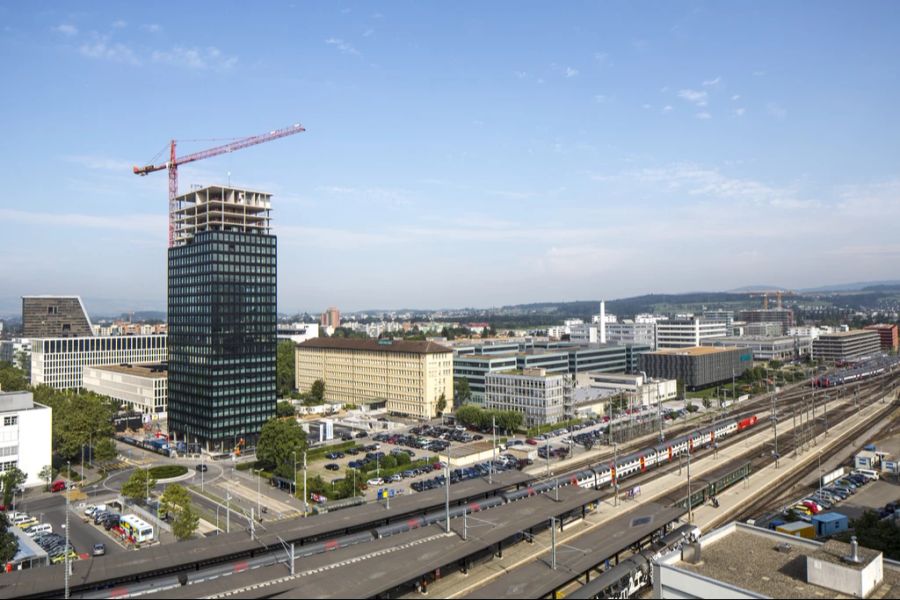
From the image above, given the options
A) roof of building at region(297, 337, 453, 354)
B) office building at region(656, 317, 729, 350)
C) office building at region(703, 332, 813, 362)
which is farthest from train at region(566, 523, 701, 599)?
office building at region(703, 332, 813, 362)

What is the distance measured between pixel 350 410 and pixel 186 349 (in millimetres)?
35610

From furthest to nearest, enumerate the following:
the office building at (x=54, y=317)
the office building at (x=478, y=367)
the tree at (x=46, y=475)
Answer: the office building at (x=54, y=317)
the office building at (x=478, y=367)
the tree at (x=46, y=475)

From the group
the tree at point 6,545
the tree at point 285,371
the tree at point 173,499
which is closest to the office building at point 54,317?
the tree at point 285,371

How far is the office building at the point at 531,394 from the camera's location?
302ft

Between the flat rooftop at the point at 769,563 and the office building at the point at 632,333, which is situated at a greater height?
the office building at the point at 632,333

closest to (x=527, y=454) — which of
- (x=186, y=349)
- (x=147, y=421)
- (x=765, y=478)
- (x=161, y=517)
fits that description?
(x=765, y=478)

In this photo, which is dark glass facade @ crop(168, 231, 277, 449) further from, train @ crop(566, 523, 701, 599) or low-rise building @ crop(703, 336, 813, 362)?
low-rise building @ crop(703, 336, 813, 362)

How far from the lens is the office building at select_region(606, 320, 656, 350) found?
183 m

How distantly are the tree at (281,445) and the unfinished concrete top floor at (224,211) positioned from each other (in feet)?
93.0

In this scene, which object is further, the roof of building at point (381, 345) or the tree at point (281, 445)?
the roof of building at point (381, 345)

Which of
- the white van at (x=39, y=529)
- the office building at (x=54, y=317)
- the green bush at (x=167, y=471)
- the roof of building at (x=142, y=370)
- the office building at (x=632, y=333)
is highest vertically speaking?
the office building at (x=54, y=317)

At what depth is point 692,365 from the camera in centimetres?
12569

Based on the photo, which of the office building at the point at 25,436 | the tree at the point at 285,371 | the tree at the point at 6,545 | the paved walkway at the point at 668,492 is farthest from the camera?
the tree at the point at 285,371

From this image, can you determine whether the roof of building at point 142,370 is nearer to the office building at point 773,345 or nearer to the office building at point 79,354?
the office building at point 79,354
